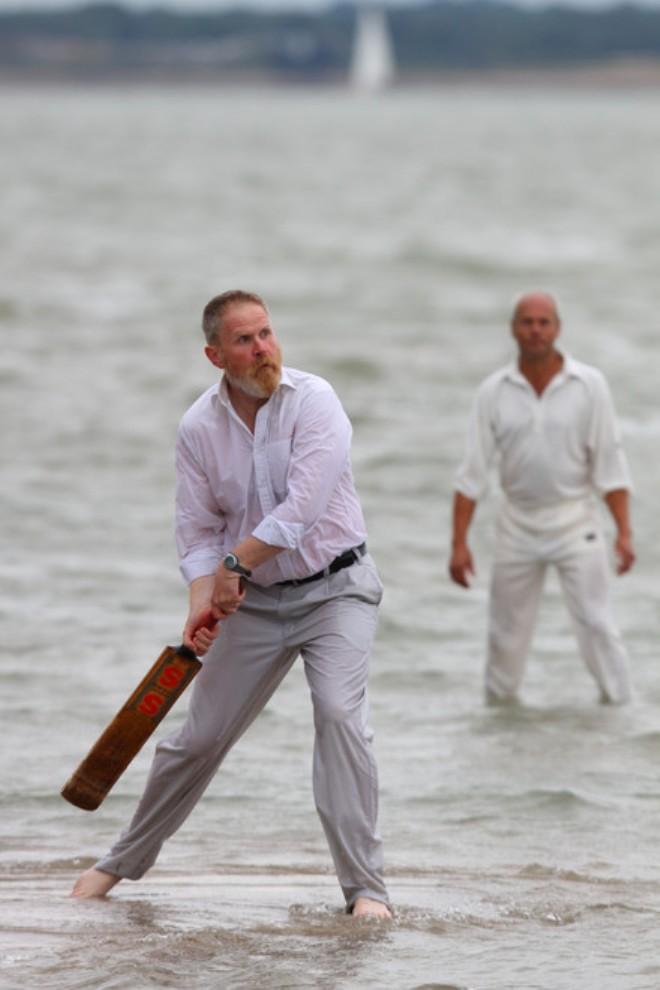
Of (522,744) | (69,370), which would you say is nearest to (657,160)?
(69,370)

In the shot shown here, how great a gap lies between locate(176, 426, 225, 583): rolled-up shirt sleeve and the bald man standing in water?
3.19 meters

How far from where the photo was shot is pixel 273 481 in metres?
7.03

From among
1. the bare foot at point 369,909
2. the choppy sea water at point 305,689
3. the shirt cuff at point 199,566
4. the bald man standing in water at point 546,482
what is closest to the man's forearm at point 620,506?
the bald man standing in water at point 546,482

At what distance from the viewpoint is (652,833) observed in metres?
8.97

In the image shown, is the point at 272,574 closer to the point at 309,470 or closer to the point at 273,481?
the point at 273,481

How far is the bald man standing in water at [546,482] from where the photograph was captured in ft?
33.6

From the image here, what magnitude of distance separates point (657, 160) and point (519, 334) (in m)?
92.5

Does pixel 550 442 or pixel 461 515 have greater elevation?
pixel 550 442

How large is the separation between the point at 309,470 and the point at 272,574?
0.41 meters

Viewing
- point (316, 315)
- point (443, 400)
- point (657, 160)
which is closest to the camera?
point (443, 400)

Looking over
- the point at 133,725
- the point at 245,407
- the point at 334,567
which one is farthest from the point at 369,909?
the point at 245,407

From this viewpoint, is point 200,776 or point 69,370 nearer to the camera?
point 200,776

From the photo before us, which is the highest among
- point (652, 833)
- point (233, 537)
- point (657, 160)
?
point (657, 160)

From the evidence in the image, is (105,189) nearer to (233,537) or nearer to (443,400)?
(443,400)
